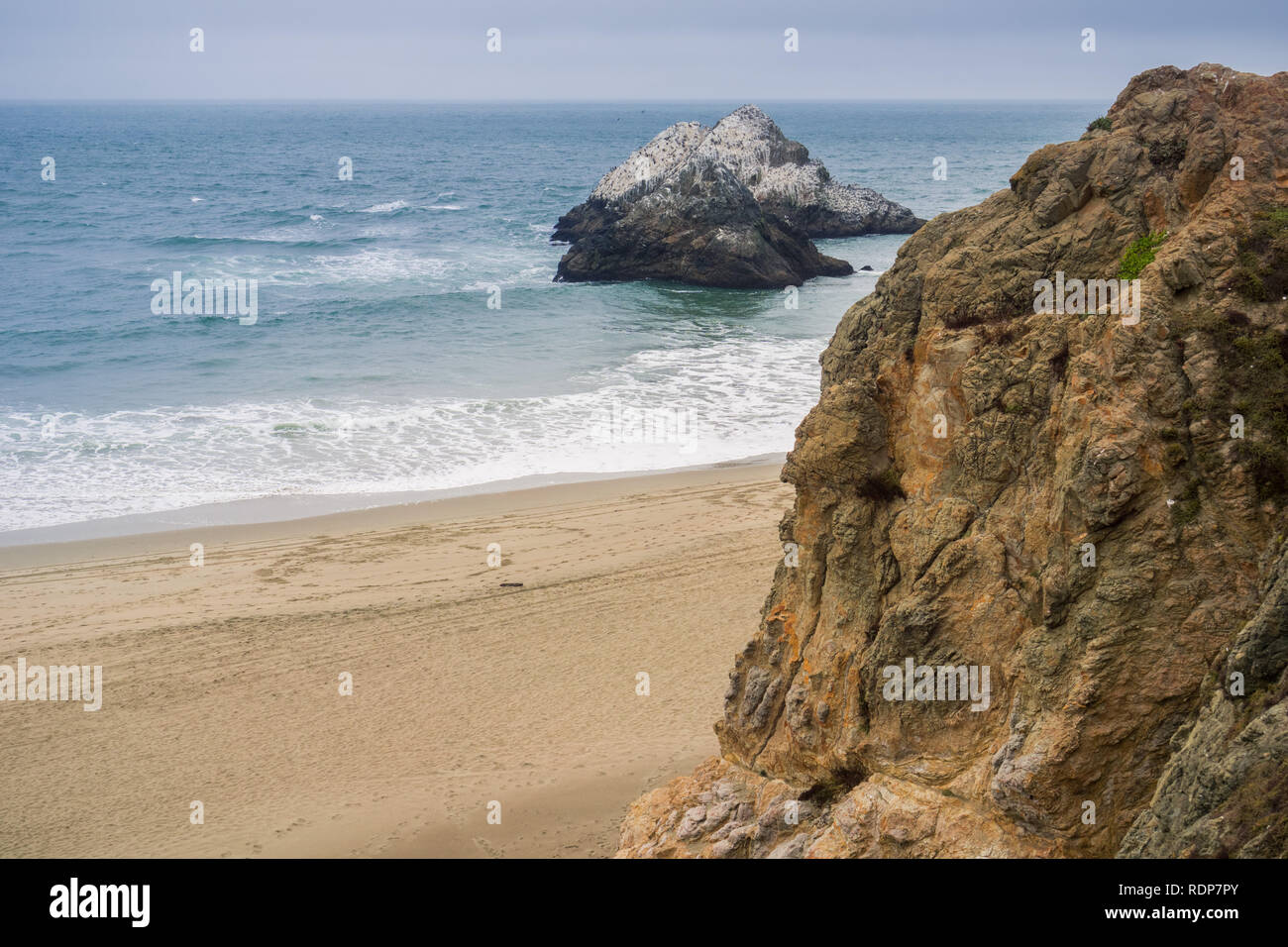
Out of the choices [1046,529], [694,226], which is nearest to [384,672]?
[1046,529]

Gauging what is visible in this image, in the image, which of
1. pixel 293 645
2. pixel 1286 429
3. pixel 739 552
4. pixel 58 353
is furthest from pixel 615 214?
pixel 1286 429

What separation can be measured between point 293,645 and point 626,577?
4769mm

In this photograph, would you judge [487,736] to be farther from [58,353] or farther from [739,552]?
[58,353]

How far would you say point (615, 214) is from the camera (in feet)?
161

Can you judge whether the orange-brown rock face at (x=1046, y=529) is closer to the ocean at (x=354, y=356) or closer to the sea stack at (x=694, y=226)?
the ocean at (x=354, y=356)

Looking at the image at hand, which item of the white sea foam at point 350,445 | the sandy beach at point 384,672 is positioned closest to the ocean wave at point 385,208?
the white sea foam at point 350,445

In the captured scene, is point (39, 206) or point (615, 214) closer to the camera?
point (615, 214)

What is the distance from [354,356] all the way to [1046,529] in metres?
26.8

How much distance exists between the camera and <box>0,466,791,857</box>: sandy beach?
10445 mm

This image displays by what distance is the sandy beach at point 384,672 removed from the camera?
10445 mm

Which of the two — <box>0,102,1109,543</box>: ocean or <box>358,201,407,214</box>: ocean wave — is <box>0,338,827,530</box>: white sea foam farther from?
<box>358,201,407,214</box>: ocean wave

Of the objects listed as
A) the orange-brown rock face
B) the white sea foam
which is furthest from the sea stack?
the orange-brown rock face

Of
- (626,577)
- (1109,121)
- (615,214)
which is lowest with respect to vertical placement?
(626,577)

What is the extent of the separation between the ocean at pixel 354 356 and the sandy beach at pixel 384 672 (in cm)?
276
